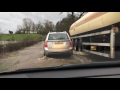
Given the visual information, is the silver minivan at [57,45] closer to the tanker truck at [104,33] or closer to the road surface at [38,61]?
the road surface at [38,61]

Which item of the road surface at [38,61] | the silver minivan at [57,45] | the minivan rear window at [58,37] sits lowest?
the road surface at [38,61]

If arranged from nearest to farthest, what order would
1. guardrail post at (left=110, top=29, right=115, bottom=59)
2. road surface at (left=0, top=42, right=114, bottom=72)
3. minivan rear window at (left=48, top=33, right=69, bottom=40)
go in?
road surface at (left=0, top=42, right=114, bottom=72) < guardrail post at (left=110, top=29, right=115, bottom=59) < minivan rear window at (left=48, top=33, right=69, bottom=40)

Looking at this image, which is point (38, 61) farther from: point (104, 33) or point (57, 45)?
point (57, 45)

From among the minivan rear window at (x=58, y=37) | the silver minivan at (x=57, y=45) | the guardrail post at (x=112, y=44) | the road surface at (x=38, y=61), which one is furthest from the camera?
the minivan rear window at (x=58, y=37)

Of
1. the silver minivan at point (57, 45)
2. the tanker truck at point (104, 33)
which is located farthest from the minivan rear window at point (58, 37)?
the tanker truck at point (104, 33)

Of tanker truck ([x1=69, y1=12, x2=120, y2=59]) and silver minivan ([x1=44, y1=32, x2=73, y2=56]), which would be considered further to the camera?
silver minivan ([x1=44, y1=32, x2=73, y2=56])

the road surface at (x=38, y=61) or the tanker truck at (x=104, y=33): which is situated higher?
the tanker truck at (x=104, y=33)

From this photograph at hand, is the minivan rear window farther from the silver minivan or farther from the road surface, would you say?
the road surface

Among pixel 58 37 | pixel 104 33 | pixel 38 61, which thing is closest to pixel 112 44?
pixel 104 33

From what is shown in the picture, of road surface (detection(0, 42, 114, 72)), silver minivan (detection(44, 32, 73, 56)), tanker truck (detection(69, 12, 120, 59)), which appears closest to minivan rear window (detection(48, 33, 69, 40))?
silver minivan (detection(44, 32, 73, 56))

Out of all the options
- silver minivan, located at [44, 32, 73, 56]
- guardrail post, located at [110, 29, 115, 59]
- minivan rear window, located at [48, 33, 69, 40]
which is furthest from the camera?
minivan rear window, located at [48, 33, 69, 40]
